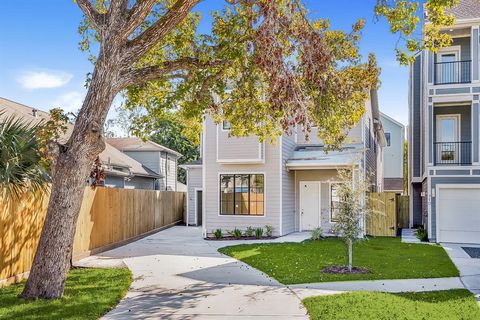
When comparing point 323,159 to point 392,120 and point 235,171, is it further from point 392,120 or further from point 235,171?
point 392,120

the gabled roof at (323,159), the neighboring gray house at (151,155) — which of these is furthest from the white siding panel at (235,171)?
the neighboring gray house at (151,155)

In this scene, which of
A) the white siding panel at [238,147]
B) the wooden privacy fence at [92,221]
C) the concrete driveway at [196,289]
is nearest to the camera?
the concrete driveway at [196,289]

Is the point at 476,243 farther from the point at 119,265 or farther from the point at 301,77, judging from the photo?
the point at 119,265

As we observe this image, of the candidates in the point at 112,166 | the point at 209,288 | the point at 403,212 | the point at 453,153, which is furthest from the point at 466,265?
the point at 112,166

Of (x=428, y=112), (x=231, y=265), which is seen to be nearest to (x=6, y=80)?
(x=231, y=265)

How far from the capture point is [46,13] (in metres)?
13.1

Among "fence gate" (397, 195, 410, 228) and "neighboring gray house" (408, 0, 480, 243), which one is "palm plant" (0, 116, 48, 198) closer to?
"neighboring gray house" (408, 0, 480, 243)

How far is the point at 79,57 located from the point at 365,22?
29.4 ft

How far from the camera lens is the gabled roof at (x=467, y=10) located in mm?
16719

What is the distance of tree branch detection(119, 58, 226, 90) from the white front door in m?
10.9

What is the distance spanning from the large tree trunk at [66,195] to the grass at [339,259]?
4.32m

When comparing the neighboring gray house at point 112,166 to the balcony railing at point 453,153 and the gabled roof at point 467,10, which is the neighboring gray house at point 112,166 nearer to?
the balcony railing at point 453,153

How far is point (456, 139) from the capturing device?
1831 cm

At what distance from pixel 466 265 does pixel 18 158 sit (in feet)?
34.7
